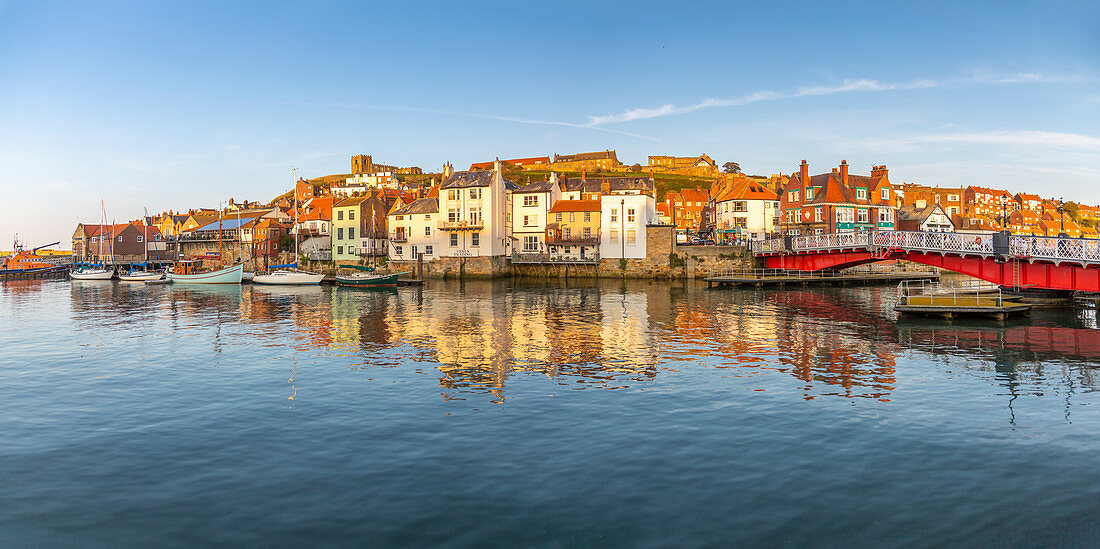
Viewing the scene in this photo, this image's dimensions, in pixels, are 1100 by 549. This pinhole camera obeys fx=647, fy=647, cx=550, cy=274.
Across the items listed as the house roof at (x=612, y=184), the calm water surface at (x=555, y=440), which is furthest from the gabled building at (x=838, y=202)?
the calm water surface at (x=555, y=440)

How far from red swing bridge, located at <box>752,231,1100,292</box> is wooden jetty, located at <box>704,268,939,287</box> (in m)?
14.5

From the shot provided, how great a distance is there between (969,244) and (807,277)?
34952 millimetres

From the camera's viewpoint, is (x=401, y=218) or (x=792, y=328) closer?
(x=792, y=328)

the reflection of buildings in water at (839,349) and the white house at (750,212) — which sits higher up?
the white house at (750,212)

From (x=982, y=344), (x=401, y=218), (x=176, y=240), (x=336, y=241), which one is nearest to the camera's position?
(x=982, y=344)

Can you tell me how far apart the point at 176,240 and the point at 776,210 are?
12450cm

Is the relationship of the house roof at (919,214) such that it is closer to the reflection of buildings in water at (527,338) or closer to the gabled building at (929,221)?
the gabled building at (929,221)

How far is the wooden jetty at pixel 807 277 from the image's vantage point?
79.5 meters

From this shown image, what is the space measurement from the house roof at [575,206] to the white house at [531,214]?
162 centimetres

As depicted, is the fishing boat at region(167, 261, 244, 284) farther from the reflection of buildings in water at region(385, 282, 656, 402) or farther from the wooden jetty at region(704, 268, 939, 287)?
the wooden jetty at region(704, 268, 939, 287)

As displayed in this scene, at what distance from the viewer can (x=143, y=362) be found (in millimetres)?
31016

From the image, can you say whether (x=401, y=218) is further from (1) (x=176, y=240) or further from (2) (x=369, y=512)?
(2) (x=369, y=512)

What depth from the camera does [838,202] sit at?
319 feet

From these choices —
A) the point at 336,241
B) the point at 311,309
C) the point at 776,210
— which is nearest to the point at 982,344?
the point at 311,309
